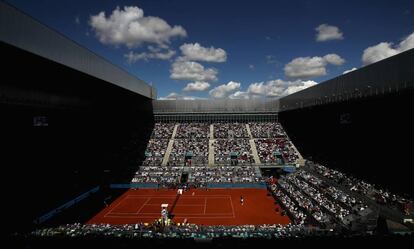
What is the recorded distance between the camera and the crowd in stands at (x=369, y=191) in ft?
83.2

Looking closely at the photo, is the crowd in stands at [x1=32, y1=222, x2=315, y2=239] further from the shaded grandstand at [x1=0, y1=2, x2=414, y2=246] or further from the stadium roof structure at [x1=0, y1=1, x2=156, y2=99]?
the stadium roof structure at [x1=0, y1=1, x2=156, y2=99]

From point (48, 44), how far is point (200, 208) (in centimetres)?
2453

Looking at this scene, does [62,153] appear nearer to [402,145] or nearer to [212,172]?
[212,172]

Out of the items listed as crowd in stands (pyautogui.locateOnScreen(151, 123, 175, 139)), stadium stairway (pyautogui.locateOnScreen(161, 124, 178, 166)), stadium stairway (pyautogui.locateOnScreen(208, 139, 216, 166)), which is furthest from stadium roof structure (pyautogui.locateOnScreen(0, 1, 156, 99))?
crowd in stands (pyautogui.locateOnScreen(151, 123, 175, 139))

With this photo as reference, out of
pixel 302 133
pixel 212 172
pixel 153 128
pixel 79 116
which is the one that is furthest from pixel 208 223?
pixel 153 128

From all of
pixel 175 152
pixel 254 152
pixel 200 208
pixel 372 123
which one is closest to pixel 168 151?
pixel 175 152

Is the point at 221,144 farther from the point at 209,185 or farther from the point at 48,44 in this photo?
the point at 48,44

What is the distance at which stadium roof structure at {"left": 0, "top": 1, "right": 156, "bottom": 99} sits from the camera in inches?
783

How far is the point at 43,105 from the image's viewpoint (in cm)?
3506

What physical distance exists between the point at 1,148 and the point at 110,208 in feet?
45.9

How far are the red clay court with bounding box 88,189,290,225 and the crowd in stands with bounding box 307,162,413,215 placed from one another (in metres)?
7.86

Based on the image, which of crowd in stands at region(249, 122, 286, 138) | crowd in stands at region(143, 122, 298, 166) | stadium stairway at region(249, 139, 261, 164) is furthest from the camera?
crowd in stands at region(249, 122, 286, 138)

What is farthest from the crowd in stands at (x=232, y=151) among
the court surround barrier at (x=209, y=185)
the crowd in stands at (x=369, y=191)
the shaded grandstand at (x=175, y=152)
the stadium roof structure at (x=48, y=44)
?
the stadium roof structure at (x=48, y=44)

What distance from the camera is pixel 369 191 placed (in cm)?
3044
